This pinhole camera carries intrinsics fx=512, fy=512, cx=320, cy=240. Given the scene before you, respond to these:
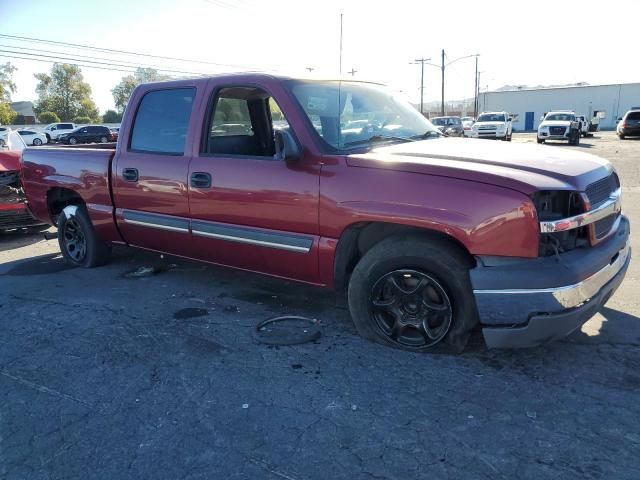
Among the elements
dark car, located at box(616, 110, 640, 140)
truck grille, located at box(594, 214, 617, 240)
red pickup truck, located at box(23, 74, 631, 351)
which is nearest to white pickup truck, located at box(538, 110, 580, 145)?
dark car, located at box(616, 110, 640, 140)

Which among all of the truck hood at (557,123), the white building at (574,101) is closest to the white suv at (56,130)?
the truck hood at (557,123)

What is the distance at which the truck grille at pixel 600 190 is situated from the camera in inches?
123

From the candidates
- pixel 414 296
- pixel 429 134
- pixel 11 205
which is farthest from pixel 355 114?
pixel 11 205

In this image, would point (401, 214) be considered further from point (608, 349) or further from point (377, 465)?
point (608, 349)

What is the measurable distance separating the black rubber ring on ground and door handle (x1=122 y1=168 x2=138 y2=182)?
1.86 meters

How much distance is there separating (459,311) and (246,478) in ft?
5.35

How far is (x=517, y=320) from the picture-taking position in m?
2.99

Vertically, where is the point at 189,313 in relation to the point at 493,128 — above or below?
below

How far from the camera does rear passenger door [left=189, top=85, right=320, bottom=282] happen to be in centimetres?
371

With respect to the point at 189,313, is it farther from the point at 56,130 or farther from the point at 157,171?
the point at 56,130

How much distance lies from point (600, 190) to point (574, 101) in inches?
2818

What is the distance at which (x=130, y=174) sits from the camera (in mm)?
4777

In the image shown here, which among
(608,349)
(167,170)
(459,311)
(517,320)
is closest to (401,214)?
(459,311)

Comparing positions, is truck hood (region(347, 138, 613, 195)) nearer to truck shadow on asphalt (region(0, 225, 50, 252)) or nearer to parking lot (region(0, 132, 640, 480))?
parking lot (region(0, 132, 640, 480))
